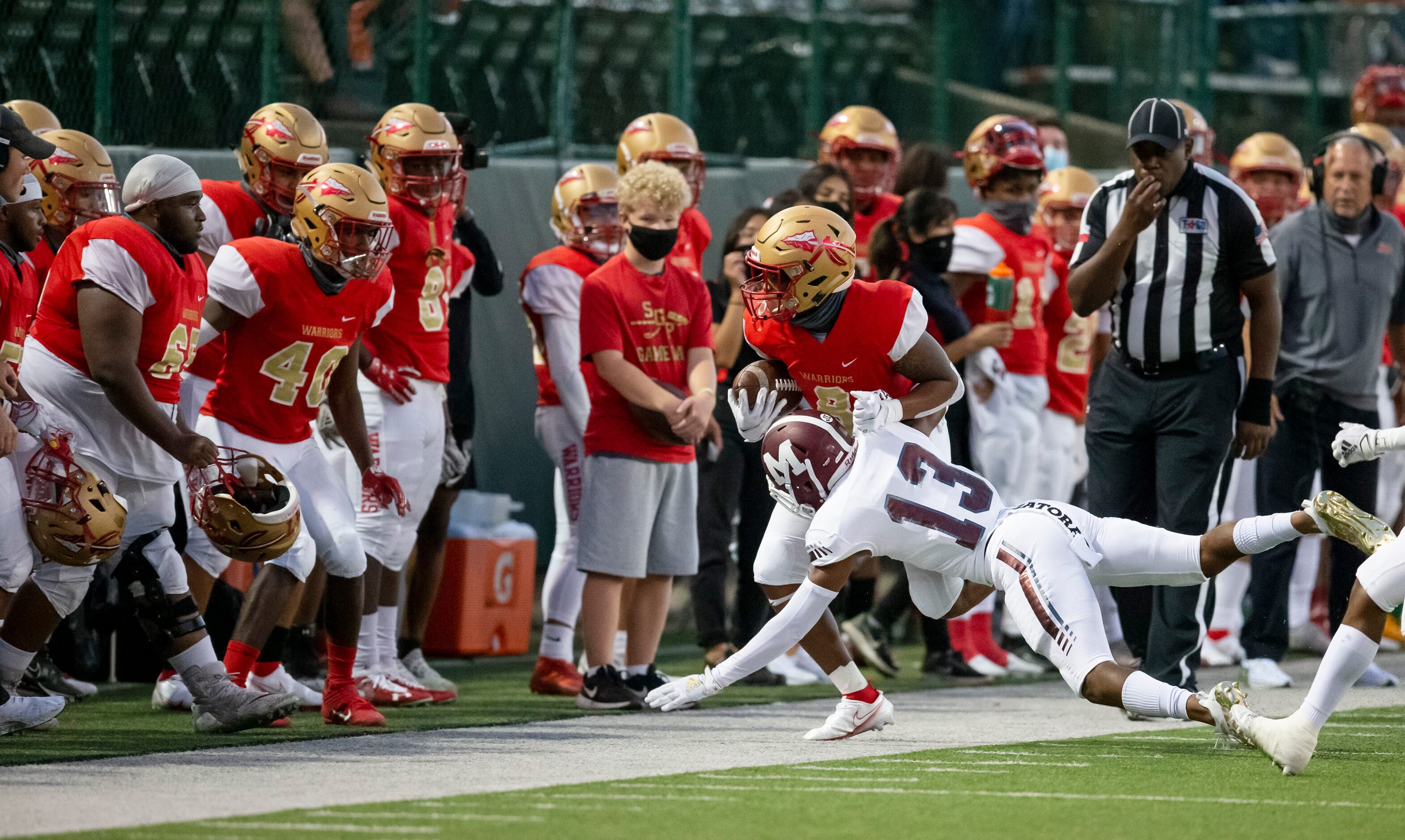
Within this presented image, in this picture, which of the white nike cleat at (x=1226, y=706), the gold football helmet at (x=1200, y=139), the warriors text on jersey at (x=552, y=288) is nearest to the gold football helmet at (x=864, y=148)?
the gold football helmet at (x=1200, y=139)

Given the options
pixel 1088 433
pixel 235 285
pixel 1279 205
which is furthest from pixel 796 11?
pixel 235 285

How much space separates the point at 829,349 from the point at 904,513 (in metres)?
0.70

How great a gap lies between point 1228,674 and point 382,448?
160 inches

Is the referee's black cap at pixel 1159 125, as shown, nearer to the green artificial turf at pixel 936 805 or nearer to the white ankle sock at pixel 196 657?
the green artificial turf at pixel 936 805

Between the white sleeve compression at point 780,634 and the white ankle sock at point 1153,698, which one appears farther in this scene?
the white sleeve compression at point 780,634

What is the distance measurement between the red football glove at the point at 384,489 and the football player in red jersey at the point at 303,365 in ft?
1.50

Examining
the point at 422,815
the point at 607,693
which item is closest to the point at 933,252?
the point at 607,693

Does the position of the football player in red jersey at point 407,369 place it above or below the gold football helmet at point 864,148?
below

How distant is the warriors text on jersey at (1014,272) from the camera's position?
9.02 metres

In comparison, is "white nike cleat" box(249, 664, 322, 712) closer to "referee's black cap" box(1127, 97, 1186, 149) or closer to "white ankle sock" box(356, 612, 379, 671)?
"white ankle sock" box(356, 612, 379, 671)

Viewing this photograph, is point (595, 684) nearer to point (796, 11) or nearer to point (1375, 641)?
point (1375, 641)

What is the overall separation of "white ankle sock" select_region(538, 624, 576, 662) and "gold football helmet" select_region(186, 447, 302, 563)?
1810 mm

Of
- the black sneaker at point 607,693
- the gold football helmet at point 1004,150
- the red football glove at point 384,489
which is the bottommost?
the black sneaker at point 607,693

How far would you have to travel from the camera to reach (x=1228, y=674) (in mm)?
9188
